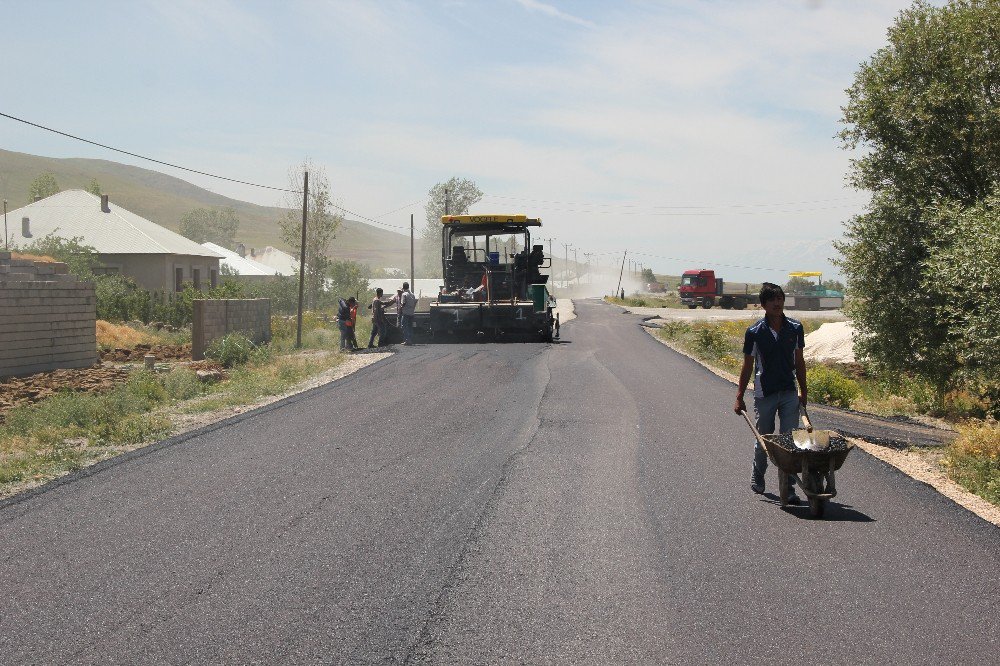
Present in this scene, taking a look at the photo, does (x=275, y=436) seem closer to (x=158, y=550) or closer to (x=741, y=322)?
(x=158, y=550)

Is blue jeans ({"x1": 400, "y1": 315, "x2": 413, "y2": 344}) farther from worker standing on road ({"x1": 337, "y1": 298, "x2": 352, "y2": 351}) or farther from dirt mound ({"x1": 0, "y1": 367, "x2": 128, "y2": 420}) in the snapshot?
dirt mound ({"x1": 0, "y1": 367, "x2": 128, "y2": 420})

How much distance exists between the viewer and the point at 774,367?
8.20 meters

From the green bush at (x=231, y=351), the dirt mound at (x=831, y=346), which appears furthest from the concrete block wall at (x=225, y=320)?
the dirt mound at (x=831, y=346)

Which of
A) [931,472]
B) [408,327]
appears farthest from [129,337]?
[931,472]

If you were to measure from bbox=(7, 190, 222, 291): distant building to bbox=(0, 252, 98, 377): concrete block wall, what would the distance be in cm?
2607

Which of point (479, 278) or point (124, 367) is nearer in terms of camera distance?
point (124, 367)

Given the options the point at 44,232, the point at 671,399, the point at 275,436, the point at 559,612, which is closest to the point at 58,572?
the point at 559,612

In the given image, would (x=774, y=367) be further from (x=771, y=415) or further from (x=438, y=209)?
(x=438, y=209)

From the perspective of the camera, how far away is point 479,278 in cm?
2734

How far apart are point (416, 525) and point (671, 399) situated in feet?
29.8

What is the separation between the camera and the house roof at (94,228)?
4891 centimetres

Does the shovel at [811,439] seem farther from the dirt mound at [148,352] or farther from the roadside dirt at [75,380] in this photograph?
the dirt mound at [148,352]

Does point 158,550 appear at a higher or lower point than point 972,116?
lower

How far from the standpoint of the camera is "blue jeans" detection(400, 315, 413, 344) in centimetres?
2659
